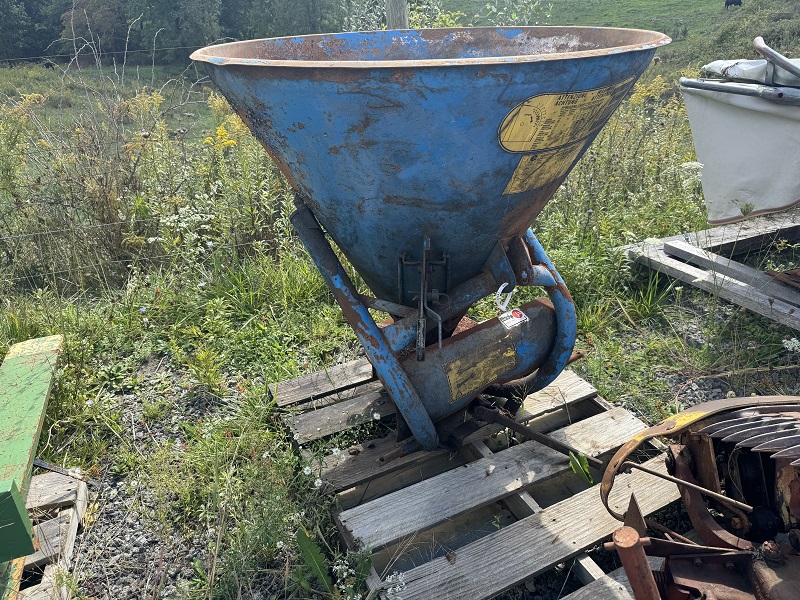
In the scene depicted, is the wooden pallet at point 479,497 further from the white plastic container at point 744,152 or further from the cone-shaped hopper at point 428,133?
the white plastic container at point 744,152

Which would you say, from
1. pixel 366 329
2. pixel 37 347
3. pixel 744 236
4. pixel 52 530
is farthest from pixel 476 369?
pixel 744 236

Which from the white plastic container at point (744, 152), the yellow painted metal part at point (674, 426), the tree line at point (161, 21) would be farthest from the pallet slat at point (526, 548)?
the tree line at point (161, 21)

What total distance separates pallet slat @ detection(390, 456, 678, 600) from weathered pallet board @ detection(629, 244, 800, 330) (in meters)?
1.60

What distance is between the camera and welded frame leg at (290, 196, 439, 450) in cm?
213

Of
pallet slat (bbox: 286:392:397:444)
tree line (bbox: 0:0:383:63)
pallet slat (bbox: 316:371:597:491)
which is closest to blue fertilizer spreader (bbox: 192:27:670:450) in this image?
pallet slat (bbox: 316:371:597:491)

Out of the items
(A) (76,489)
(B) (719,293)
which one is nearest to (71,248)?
(A) (76,489)

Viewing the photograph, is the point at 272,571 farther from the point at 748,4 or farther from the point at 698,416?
the point at 748,4

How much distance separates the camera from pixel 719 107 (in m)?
3.50

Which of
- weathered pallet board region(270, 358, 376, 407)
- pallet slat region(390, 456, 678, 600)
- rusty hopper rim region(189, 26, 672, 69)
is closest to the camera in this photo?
rusty hopper rim region(189, 26, 672, 69)

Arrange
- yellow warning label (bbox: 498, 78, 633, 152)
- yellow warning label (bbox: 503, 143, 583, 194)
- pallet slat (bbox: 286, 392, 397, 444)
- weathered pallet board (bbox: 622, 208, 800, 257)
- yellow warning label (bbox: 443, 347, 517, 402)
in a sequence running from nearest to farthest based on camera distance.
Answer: yellow warning label (bbox: 498, 78, 633, 152)
yellow warning label (bbox: 503, 143, 583, 194)
yellow warning label (bbox: 443, 347, 517, 402)
pallet slat (bbox: 286, 392, 397, 444)
weathered pallet board (bbox: 622, 208, 800, 257)

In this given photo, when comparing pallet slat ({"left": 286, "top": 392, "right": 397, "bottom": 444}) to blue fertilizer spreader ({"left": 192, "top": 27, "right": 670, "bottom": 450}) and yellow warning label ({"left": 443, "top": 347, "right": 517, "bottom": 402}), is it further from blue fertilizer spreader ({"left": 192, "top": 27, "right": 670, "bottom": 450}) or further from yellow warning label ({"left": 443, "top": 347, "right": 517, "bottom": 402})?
yellow warning label ({"left": 443, "top": 347, "right": 517, "bottom": 402})

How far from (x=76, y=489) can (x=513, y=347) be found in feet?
6.40

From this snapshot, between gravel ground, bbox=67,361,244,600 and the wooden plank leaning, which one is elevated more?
the wooden plank leaning

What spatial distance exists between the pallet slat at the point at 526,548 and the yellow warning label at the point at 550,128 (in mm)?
1262
